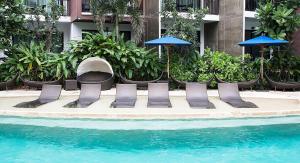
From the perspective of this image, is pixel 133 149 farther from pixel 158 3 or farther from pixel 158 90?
pixel 158 3

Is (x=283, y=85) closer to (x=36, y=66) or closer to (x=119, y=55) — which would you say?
(x=119, y=55)

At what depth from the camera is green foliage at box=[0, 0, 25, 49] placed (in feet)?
62.7

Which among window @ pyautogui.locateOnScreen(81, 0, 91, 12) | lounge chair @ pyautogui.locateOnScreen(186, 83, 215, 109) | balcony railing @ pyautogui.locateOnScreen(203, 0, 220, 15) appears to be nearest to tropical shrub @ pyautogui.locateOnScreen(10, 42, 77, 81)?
lounge chair @ pyautogui.locateOnScreen(186, 83, 215, 109)

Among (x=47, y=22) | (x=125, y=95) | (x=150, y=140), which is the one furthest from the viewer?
(x=47, y=22)

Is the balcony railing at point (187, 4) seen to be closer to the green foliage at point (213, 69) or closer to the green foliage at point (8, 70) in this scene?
the green foliage at point (213, 69)

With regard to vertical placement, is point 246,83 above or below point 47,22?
below

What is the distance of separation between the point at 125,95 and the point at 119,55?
14.7 feet

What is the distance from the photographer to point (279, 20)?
18.2 metres

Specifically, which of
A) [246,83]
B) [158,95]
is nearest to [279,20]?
[246,83]

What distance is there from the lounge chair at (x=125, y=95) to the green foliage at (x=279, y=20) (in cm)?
802

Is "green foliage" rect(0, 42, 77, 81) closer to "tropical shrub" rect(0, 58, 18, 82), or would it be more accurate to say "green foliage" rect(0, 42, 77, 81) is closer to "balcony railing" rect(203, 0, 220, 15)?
A: "tropical shrub" rect(0, 58, 18, 82)

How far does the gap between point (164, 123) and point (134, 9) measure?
11954 mm

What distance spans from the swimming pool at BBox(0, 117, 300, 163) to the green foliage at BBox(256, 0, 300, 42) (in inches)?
310

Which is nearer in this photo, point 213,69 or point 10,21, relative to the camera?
point 213,69
